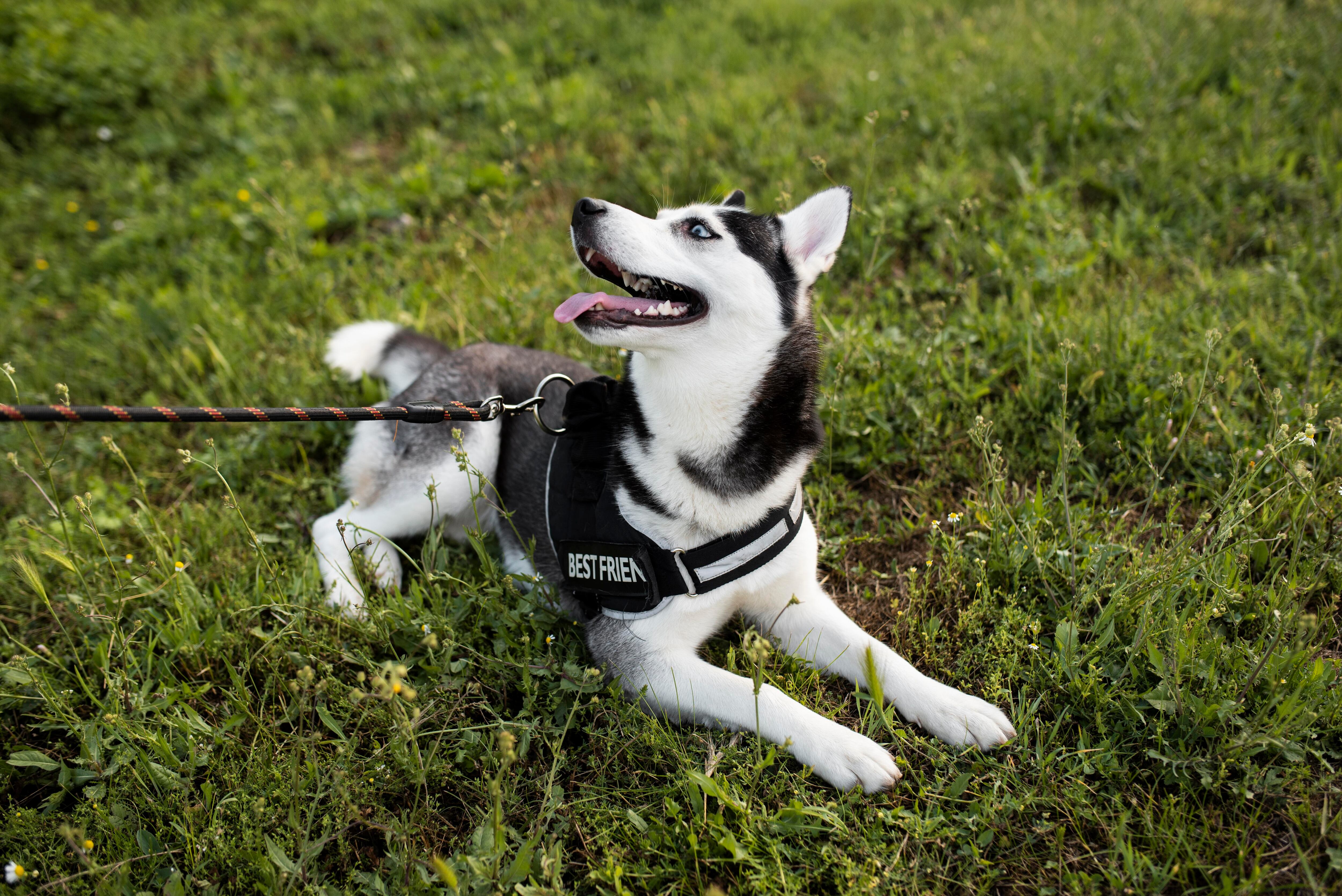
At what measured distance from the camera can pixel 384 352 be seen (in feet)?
12.3

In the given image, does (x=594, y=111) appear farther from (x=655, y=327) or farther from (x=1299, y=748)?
(x=1299, y=748)

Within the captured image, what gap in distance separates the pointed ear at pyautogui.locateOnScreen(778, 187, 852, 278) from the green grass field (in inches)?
30.1

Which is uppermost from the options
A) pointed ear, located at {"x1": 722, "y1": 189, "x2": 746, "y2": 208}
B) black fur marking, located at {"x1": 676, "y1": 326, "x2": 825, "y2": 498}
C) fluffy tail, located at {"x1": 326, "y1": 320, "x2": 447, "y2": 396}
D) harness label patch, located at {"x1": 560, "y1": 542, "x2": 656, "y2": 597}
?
pointed ear, located at {"x1": 722, "y1": 189, "x2": 746, "y2": 208}

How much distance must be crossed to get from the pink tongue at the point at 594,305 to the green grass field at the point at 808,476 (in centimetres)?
102

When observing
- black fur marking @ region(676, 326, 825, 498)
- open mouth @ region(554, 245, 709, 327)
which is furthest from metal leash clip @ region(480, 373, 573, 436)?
black fur marking @ region(676, 326, 825, 498)

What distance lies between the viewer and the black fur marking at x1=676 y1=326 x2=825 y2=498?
240 cm

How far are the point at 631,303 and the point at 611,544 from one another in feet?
2.45

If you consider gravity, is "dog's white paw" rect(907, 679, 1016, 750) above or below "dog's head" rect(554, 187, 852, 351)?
below

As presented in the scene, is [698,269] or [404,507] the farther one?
[404,507]

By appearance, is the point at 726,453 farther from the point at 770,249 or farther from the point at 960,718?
the point at 960,718

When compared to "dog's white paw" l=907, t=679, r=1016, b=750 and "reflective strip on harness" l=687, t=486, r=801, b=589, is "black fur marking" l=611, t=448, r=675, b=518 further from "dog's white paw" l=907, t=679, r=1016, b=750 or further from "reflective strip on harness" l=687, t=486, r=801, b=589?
"dog's white paw" l=907, t=679, r=1016, b=750

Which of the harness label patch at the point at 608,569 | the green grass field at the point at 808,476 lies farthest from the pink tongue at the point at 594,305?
the green grass field at the point at 808,476

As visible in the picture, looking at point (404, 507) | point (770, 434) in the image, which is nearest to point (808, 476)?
point (770, 434)

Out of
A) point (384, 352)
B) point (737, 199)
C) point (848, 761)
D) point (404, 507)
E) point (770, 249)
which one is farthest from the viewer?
point (384, 352)
